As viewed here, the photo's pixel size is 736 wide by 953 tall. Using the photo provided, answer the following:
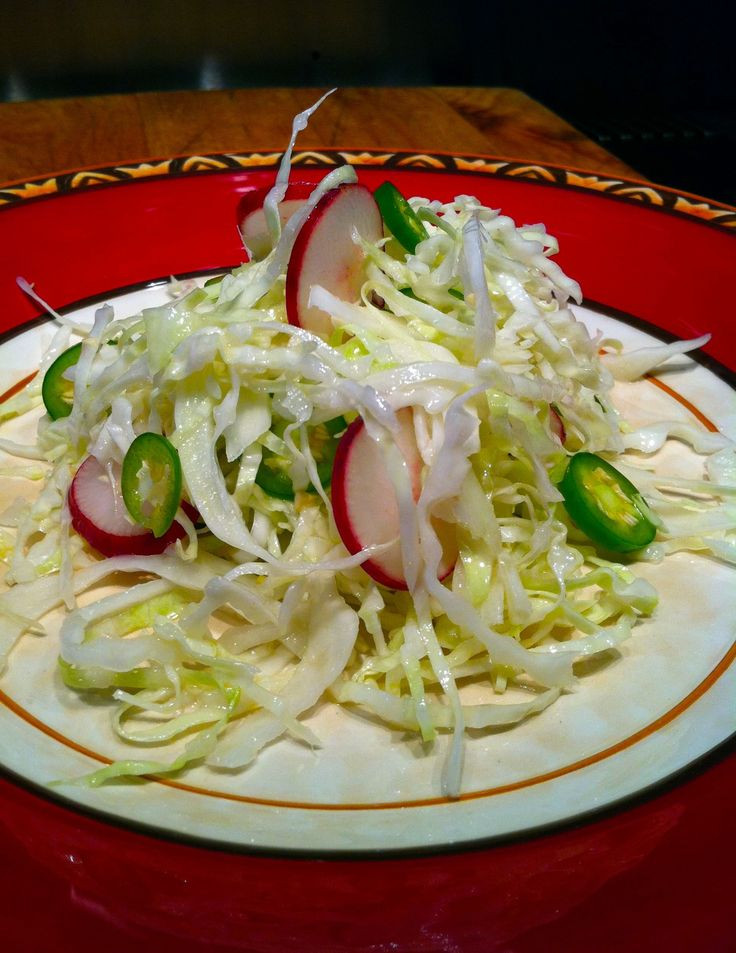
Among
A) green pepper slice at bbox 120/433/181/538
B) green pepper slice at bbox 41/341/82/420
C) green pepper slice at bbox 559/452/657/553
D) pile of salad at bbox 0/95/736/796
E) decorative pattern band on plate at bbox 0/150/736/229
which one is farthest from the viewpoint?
decorative pattern band on plate at bbox 0/150/736/229

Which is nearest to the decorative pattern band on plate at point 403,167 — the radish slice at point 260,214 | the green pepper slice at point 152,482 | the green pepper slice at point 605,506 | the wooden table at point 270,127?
the wooden table at point 270,127

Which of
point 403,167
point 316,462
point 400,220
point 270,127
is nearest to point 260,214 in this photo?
point 400,220

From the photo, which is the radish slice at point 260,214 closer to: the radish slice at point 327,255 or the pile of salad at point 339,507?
the pile of salad at point 339,507

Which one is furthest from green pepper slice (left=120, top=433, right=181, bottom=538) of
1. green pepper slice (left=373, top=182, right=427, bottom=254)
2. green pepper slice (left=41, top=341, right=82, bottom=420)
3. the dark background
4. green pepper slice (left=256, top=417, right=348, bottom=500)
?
the dark background

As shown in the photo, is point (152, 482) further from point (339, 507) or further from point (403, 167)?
point (403, 167)

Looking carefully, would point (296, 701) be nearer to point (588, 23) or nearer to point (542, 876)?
point (542, 876)

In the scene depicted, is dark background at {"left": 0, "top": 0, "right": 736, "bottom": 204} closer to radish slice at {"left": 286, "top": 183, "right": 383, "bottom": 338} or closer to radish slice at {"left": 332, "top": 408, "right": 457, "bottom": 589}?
radish slice at {"left": 286, "top": 183, "right": 383, "bottom": 338}

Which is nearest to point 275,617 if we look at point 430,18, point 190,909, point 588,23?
point 190,909

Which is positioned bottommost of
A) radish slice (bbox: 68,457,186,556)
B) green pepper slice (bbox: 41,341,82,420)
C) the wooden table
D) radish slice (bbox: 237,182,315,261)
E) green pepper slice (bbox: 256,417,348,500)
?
radish slice (bbox: 68,457,186,556)
